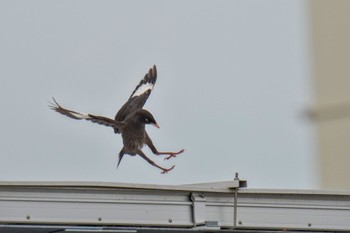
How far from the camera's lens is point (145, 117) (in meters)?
7.89

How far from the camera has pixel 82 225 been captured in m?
3.78

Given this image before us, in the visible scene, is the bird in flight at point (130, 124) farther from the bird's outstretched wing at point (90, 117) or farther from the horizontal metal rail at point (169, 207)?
the horizontal metal rail at point (169, 207)

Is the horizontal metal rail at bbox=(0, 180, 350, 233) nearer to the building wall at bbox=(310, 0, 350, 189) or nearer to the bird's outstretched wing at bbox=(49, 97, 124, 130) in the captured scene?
the building wall at bbox=(310, 0, 350, 189)

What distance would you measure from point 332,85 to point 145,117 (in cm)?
480

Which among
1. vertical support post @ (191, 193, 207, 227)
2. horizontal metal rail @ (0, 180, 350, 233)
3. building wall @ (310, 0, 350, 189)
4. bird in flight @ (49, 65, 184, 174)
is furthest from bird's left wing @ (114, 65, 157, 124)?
building wall @ (310, 0, 350, 189)

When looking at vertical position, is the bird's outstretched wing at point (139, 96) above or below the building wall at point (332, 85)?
above

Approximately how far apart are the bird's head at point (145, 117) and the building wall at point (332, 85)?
176 inches

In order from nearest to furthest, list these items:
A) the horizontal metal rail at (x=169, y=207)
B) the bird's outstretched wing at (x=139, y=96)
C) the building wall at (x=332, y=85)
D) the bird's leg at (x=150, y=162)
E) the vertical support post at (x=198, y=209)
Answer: the building wall at (x=332, y=85) → the horizontal metal rail at (x=169, y=207) → the vertical support post at (x=198, y=209) → the bird's leg at (x=150, y=162) → the bird's outstretched wing at (x=139, y=96)

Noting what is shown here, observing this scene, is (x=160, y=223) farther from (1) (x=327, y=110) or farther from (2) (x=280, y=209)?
(1) (x=327, y=110)

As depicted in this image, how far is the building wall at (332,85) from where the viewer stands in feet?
10.0

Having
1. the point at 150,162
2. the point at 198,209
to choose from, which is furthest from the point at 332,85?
the point at 150,162

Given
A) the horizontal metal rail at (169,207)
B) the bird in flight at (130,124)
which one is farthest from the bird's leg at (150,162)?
the horizontal metal rail at (169,207)

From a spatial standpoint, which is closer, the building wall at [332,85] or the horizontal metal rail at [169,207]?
the building wall at [332,85]

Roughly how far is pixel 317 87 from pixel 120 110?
5388mm
